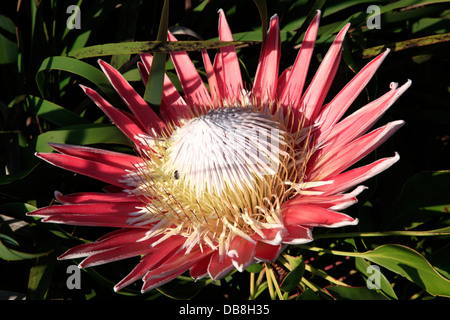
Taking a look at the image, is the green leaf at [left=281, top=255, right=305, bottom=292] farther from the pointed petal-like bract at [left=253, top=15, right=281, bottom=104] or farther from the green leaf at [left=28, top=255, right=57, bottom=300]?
the green leaf at [left=28, top=255, right=57, bottom=300]

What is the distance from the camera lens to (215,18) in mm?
1997

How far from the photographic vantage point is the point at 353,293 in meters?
1.23

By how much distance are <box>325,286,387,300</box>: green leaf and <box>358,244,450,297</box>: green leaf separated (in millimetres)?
96

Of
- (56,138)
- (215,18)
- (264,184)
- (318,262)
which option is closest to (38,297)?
(56,138)

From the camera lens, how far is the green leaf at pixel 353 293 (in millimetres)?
1215

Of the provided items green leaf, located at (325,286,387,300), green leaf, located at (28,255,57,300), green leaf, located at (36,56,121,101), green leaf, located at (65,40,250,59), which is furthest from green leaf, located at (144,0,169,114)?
green leaf, located at (325,286,387,300)

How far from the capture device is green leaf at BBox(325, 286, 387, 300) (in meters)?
1.21

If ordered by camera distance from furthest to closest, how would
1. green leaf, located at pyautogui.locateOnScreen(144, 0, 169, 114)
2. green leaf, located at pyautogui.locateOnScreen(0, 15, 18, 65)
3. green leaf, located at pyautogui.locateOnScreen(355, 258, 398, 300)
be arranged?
green leaf, located at pyautogui.locateOnScreen(0, 15, 18, 65)
green leaf, located at pyautogui.locateOnScreen(144, 0, 169, 114)
green leaf, located at pyautogui.locateOnScreen(355, 258, 398, 300)

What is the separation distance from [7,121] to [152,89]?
675 millimetres

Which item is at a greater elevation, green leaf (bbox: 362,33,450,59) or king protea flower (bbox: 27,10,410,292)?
green leaf (bbox: 362,33,450,59)

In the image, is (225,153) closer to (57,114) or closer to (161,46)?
(161,46)

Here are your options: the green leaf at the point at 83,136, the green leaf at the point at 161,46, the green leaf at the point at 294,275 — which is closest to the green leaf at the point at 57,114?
the green leaf at the point at 83,136

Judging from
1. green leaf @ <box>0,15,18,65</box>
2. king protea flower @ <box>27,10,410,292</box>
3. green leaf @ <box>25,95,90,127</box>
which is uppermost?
green leaf @ <box>0,15,18,65</box>


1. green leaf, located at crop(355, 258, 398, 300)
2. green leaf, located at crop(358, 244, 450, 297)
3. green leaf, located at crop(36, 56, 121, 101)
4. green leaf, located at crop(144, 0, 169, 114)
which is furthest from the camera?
green leaf, located at crop(36, 56, 121, 101)
